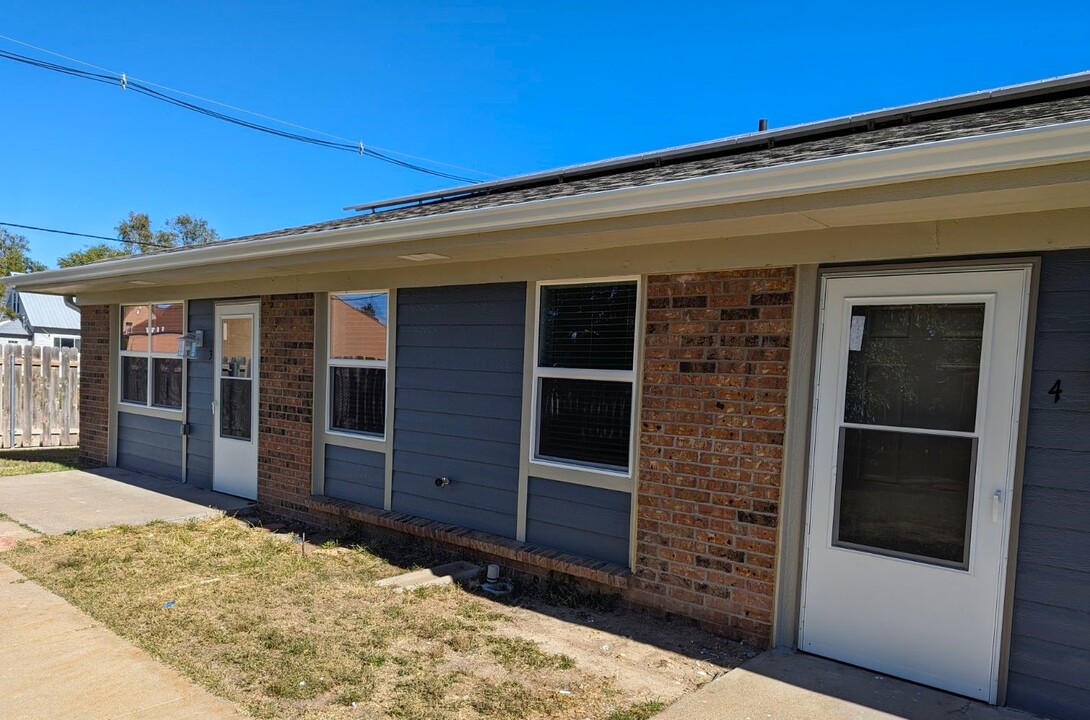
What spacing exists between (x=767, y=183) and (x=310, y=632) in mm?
3561

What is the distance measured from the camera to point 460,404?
18.2ft

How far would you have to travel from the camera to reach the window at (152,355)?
27.9 ft

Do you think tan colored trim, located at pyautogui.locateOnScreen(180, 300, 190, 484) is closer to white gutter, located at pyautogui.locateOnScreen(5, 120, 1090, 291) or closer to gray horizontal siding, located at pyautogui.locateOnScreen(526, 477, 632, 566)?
white gutter, located at pyautogui.locateOnScreen(5, 120, 1090, 291)

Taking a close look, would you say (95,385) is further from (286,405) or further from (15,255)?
(15,255)

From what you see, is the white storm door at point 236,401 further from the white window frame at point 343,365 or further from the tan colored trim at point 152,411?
the white window frame at point 343,365

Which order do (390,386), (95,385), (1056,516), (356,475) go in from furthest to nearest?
(95,385) < (356,475) < (390,386) < (1056,516)

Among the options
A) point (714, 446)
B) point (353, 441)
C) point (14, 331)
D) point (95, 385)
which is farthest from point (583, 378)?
point (14, 331)

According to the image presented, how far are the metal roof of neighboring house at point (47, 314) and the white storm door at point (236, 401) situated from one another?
2769 centimetres

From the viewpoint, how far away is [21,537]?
5766 millimetres

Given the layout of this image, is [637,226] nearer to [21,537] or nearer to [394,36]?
[21,537]

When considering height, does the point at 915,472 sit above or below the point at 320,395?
above

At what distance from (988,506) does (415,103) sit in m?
18.3

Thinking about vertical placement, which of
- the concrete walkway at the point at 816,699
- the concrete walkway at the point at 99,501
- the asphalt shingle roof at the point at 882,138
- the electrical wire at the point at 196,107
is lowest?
the concrete walkway at the point at 99,501

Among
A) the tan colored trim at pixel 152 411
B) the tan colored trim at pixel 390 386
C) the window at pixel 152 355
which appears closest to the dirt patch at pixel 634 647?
the tan colored trim at pixel 390 386
